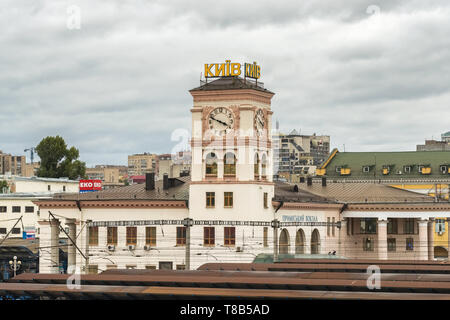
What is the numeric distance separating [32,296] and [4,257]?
64485mm

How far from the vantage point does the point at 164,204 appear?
3627 inches

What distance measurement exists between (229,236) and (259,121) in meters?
11.7

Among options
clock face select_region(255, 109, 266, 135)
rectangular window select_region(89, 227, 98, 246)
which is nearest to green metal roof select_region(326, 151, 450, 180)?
clock face select_region(255, 109, 266, 135)

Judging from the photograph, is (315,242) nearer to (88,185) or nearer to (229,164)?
(229,164)

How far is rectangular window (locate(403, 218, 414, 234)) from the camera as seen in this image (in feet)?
396

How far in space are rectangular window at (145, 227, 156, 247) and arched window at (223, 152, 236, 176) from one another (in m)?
9.05

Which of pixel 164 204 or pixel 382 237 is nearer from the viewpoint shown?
pixel 164 204

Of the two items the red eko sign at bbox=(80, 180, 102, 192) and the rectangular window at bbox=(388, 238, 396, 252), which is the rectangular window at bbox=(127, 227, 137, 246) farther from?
the red eko sign at bbox=(80, 180, 102, 192)

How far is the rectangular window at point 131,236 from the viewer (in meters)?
90.9

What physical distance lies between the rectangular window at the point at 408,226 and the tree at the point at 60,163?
85.7m

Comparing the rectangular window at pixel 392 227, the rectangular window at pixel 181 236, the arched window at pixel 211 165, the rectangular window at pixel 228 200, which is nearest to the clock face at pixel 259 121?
the arched window at pixel 211 165

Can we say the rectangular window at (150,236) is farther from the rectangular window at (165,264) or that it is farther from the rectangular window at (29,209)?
the rectangular window at (29,209)
